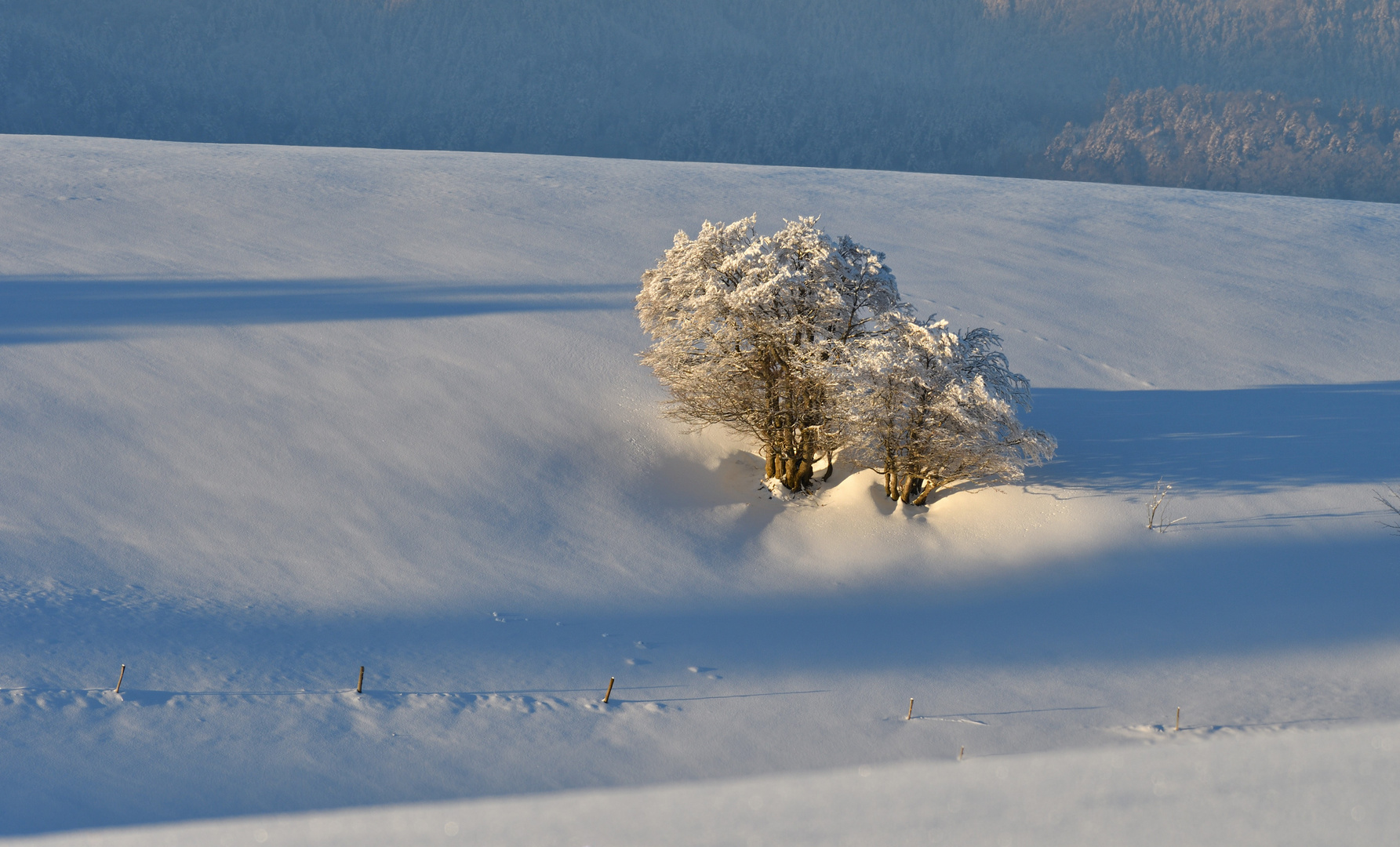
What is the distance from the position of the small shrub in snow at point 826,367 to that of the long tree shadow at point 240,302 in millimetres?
6106

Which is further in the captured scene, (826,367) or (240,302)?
(240,302)

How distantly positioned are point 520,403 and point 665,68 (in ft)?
522

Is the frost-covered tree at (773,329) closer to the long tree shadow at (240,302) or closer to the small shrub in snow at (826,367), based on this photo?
the small shrub in snow at (826,367)

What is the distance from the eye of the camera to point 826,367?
543 inches

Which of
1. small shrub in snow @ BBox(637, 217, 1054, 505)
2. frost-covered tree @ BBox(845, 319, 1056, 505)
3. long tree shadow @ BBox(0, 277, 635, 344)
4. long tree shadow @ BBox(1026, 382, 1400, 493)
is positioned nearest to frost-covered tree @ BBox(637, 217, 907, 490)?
small shrub in snow @ BBox(637, 217, 1054, 505)

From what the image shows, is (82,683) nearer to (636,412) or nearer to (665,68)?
(636,412)

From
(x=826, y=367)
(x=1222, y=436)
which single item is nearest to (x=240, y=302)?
(x=826, y=367)

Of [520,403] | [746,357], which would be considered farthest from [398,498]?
[746,357]

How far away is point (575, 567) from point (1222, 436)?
442 inches

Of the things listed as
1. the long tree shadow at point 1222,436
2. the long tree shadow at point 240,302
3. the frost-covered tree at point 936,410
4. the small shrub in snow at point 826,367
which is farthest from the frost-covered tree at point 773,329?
the long tree shadow at point 240,302

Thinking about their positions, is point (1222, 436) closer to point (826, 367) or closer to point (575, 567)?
point (826, 367)

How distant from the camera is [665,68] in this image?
539 feet

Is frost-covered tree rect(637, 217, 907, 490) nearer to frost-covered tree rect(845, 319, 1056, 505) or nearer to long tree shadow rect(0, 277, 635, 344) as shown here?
frost-covered tree rect(845, 319, 1056, 505)

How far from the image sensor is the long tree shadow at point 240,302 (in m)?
17.4
